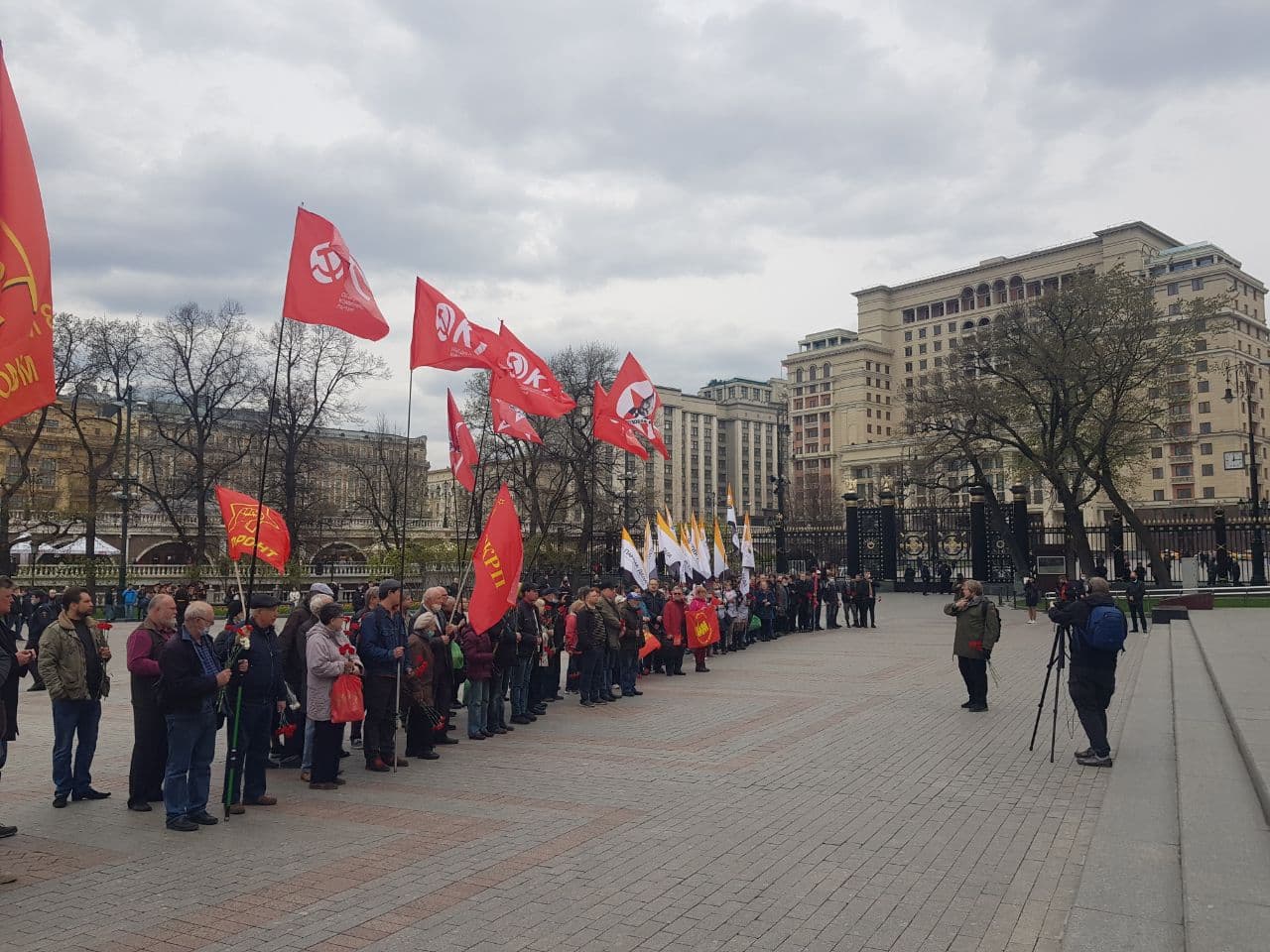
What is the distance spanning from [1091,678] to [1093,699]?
0.82 ft

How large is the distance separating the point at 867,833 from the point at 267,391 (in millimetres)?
38785

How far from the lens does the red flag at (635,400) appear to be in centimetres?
2044

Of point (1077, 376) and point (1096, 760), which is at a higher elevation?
point (1077, 376)

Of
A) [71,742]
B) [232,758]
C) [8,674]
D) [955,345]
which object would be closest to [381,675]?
[232,758]

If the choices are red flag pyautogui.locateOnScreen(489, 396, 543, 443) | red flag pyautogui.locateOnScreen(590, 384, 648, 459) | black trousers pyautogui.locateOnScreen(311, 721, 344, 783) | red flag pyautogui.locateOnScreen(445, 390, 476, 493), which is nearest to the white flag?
red flag pyautogui.locateOnScreen(590, 384, 648, 459)

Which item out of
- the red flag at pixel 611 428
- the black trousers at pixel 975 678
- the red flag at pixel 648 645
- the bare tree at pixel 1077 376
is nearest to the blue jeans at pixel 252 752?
the red flag at pixel 648 645

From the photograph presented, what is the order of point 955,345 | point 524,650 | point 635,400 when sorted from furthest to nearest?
point 955,345 < point 635,400 < point 524,650

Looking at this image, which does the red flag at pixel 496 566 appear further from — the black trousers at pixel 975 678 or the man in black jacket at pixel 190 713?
the black trousers at pixel 975 678

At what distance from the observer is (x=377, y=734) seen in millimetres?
10172

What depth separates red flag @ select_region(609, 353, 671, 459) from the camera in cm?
2044

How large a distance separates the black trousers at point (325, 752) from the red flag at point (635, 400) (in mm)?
11857

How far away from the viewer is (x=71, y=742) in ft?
27.6

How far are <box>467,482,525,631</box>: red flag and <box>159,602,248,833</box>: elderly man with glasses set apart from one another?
301 cm

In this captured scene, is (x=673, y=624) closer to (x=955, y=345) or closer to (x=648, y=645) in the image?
(x=648, y=645)
